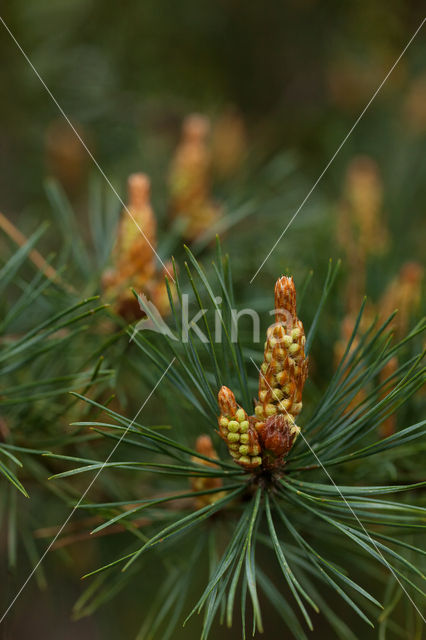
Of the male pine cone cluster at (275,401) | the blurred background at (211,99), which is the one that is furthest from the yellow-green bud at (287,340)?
the blurred background at (211,99)

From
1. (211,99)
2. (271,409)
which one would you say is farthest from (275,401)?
(211,99)

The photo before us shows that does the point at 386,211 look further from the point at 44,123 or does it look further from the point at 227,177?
the point at 44,123

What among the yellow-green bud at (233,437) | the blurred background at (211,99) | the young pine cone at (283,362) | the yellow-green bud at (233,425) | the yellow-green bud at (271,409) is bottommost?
the yellow-green bud at (233,437)

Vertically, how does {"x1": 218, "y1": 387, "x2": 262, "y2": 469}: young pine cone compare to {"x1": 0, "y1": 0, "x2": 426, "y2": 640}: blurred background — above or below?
below

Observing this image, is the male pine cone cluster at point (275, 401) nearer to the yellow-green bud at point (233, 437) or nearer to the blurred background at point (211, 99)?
the yellow-green bud at point (233, 437)

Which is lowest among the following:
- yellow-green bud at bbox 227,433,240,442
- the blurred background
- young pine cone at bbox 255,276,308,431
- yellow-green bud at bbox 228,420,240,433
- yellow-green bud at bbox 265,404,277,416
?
yellow-green bud at bbox 227,433,240,442

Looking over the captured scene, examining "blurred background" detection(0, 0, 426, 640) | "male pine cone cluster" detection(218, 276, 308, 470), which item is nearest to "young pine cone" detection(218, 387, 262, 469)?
"male pine cone cluster" detection(218, 276, 308, 470)

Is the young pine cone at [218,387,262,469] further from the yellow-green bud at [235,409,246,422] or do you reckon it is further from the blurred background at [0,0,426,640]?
the blurred background at [0,0,426,640]

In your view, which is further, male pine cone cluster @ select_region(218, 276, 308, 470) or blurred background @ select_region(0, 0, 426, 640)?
blurred background @ select_region(0, 0, 426, 640)
